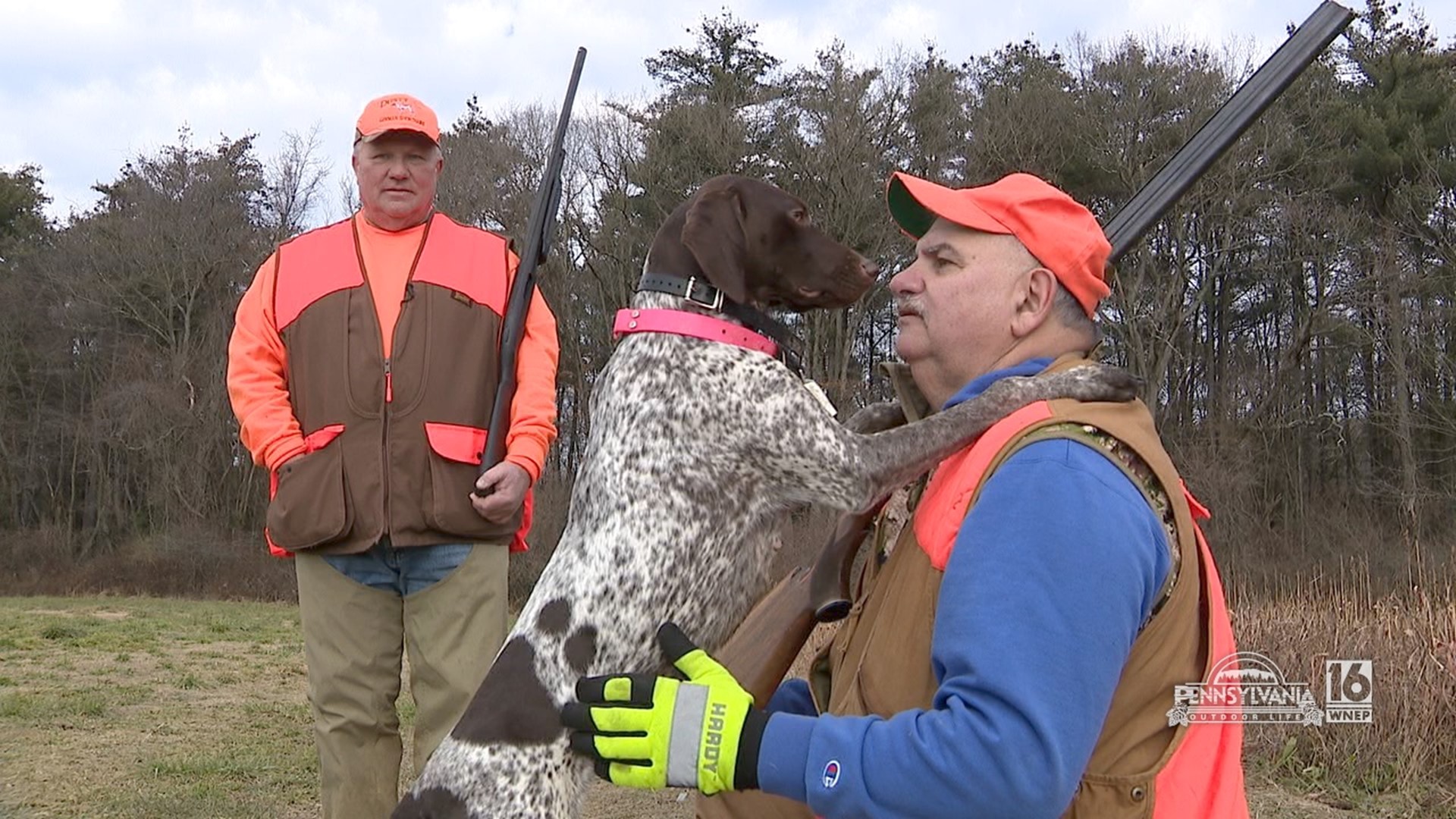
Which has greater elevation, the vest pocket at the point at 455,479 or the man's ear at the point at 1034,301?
the man's ear at the point at 1034,301

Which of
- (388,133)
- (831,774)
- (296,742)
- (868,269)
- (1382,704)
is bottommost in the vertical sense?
(296,742)

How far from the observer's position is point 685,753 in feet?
6.31

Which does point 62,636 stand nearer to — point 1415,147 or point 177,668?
point 177,668

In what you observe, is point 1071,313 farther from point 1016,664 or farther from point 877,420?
point 877,420

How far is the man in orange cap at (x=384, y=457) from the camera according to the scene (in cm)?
401

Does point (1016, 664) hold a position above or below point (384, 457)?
below

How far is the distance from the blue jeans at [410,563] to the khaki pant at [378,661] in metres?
0.02

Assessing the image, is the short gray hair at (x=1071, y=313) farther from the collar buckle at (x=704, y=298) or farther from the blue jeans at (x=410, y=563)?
the blue jeans at (x=410, y=563)

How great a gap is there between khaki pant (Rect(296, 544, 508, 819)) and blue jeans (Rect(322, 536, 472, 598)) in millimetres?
24

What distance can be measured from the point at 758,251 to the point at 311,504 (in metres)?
1.68

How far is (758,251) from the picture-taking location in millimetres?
3580

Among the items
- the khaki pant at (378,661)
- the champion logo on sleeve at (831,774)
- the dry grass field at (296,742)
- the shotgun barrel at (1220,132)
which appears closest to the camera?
the champion logo on sleeve at (831,774)

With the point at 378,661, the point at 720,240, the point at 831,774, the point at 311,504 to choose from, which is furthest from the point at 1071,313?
the point at 378,661

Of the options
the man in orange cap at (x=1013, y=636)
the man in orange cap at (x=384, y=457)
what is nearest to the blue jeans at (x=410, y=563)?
the man in orange cap at (x=384, y=457)
